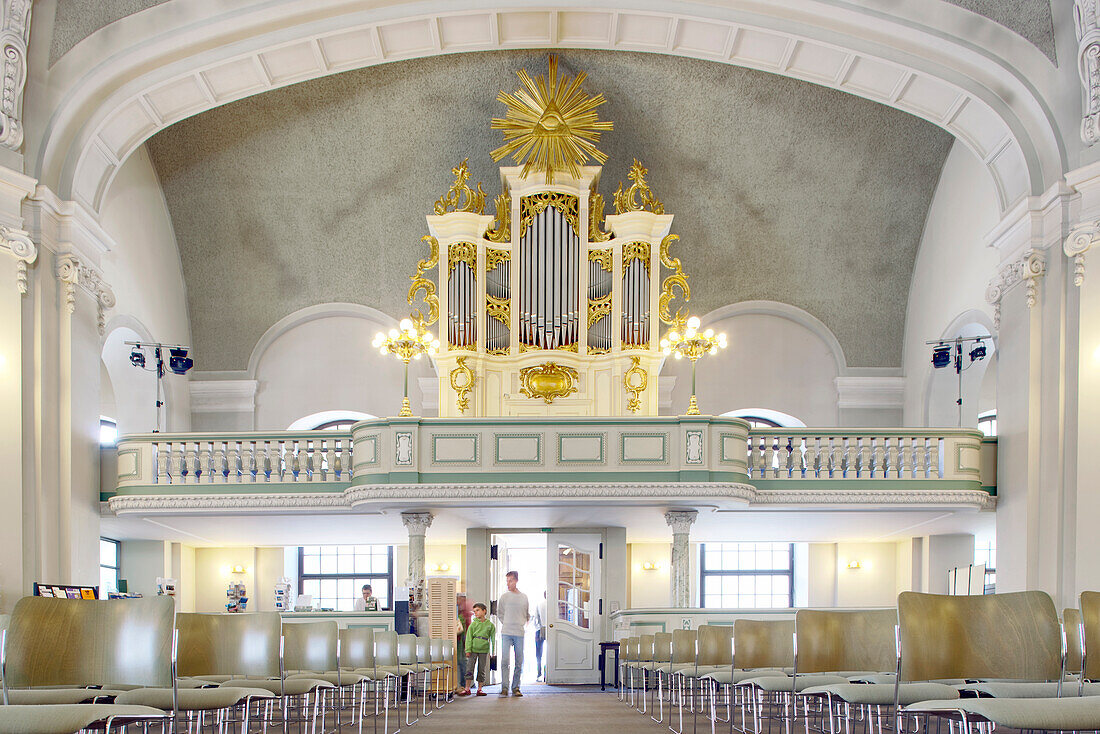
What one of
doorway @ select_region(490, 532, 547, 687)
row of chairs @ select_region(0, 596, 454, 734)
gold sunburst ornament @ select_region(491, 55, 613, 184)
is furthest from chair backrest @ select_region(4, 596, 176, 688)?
doorway @ select_region(490, 532, 547, 687)

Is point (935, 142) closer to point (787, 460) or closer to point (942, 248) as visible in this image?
point (942, 248)

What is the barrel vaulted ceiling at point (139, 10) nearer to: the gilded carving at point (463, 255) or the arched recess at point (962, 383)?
the arched recess at point (962, 383)

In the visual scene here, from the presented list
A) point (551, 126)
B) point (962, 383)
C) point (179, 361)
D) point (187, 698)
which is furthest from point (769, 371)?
point (187, 698)

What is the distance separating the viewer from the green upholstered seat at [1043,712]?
430 centimetres

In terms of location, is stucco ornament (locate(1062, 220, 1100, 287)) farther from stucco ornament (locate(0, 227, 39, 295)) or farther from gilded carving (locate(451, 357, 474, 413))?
stucco ornament (locate(0, 227, 39, 295))

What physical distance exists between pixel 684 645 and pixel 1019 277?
6284 millimetres

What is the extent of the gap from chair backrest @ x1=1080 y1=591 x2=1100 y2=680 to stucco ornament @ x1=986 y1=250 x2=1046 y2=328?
8.21 metres

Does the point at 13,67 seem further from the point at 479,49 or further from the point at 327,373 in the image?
the point at 327,373

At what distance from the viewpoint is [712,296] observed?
62.6 feet

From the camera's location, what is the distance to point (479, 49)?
1527 cm

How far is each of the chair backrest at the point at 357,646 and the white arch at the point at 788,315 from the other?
10872 mm

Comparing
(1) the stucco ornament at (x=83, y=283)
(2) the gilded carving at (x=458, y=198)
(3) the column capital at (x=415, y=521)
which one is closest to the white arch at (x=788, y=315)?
(2) the gilded carving at (x=458, y=198)

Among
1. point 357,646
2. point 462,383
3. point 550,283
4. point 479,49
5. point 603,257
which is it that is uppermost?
point 479,49

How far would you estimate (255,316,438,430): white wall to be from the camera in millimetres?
19000
